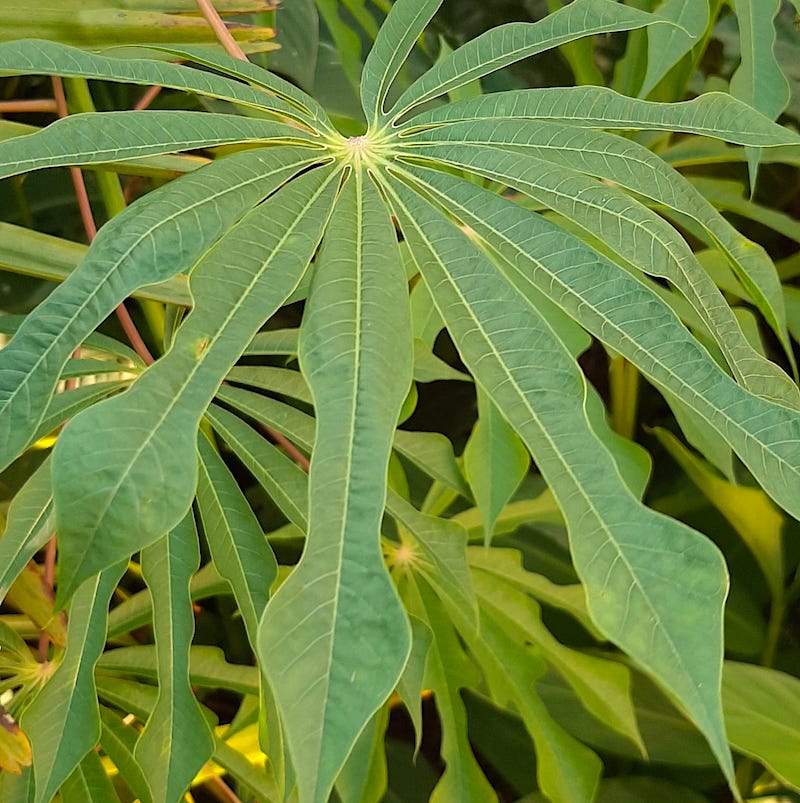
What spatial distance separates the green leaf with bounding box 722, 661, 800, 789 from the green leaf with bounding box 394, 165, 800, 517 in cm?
50

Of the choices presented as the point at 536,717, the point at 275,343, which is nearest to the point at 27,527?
the point at 275,343

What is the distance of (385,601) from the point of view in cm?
26

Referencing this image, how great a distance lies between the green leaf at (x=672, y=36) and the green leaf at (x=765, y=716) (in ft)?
1.78

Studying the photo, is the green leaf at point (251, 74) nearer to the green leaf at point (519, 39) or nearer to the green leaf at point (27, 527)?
the green leaf at point (519, 39)

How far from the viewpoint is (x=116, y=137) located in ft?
1.22

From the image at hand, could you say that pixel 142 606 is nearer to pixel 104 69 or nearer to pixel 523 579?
pixel 523 579

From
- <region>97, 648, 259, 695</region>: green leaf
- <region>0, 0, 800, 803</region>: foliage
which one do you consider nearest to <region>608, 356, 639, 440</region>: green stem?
<region>0, 0, 800, 803</region>: foliage

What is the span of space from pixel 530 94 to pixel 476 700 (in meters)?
0.89

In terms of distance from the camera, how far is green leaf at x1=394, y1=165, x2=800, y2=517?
0.34 m

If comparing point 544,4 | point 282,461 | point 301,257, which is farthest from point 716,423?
point 544,4

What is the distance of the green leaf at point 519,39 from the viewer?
1.41 feet

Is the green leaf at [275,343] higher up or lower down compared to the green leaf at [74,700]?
higher up

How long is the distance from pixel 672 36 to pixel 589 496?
0.40 meters

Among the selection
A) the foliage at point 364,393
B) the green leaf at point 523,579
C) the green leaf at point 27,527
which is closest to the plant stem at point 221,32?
the foliage at point 364,393
